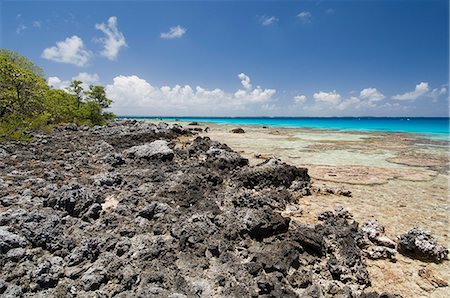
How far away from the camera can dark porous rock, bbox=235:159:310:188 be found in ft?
36.7

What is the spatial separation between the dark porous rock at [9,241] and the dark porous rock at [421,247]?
876 cm

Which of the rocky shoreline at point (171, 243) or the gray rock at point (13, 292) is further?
the rocky shoreline at point (171, 243)

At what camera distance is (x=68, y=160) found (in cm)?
1244

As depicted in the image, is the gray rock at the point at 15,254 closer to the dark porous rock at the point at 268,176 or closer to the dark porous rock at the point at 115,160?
the dark porous rock at the point at 115,160

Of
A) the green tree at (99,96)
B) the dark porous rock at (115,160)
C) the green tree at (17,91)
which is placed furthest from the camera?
the green tree at (99,96)

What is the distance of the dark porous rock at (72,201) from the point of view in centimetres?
709

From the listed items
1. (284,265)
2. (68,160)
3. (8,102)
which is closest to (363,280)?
(284,265)

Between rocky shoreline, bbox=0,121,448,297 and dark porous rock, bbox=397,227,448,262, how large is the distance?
0.9 inches

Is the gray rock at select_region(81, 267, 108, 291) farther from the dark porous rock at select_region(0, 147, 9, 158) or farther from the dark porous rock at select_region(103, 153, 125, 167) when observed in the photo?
the dark porous rock at select_region(0, 147, 9, 158)

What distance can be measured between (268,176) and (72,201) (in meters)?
7.35

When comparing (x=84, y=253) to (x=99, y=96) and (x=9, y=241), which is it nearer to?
(x=9, y=241)

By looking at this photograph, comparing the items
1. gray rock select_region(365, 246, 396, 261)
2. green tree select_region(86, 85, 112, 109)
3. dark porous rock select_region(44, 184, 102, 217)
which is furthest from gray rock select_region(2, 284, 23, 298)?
green tree select_region(86, 85, 112, 109)

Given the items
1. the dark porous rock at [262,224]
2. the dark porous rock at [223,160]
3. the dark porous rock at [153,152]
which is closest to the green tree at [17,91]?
the dark porous rock at [153,152]

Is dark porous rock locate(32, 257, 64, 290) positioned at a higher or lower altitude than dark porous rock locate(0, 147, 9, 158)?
lower
